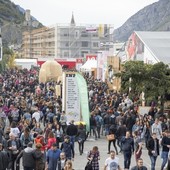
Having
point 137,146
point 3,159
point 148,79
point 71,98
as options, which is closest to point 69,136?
point 137,146

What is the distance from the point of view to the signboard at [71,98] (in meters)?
25.6

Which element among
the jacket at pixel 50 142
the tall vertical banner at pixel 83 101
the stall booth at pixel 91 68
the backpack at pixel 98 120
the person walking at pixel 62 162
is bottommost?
the person walking at pixel 62 162

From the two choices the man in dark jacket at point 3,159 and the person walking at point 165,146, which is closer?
the man in dark jacket at point 3,159

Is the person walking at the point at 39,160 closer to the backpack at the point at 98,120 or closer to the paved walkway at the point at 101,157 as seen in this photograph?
the paved walkway at the point at 101,157

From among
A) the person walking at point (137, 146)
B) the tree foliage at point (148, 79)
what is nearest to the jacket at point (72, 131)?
the person walking at point (137, 146)

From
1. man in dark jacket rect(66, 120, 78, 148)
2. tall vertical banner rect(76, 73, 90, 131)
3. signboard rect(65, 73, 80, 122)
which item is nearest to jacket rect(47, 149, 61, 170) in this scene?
man in dark jacket rect(66, 120, 78, 148)

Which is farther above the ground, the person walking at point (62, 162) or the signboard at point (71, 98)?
the signboard at point (71, 98)

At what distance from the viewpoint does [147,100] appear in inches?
1113

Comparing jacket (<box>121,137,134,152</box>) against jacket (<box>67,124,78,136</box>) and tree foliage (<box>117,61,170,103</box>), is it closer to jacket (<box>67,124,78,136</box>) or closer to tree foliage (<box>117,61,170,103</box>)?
jacket (<box>67,124,78,136</box>)

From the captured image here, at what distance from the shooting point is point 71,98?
25.8 metres

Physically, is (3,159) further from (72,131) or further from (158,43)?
(158,43)

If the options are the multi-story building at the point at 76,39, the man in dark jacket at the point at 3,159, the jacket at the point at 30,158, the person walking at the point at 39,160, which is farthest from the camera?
the multi-story building at the point at 76,39

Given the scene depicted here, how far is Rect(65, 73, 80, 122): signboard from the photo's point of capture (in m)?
25.6

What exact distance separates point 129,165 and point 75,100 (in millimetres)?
8354
